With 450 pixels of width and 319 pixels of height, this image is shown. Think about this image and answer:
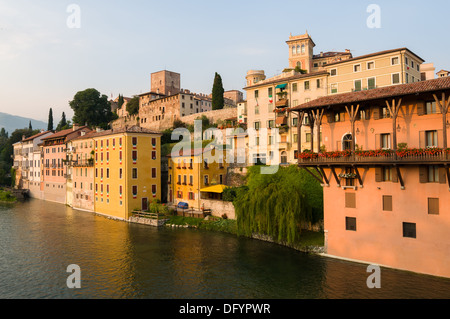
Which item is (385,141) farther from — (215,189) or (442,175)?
(215,189)

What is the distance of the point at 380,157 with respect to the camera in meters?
24.4

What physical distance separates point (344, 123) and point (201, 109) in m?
77.1

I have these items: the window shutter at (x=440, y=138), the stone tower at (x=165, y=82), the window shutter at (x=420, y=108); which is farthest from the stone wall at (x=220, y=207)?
the stone tower at (x=165, y=82)

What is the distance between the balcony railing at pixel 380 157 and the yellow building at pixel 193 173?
72.3ft

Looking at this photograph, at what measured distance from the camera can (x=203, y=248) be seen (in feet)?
107

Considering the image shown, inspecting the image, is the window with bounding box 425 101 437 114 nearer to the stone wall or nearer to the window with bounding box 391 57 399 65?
the window with bounding box 391 57 399 65

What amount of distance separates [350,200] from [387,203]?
2923mm

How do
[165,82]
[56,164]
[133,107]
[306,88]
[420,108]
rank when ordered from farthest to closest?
[165,82] → [133,107] → [56,164] → [306,88] → [420,108]

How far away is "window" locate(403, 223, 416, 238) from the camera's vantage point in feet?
78.2

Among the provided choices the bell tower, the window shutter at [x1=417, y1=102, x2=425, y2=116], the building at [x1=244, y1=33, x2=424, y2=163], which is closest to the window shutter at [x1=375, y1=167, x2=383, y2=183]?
the window shutter at [x1=417, y1=102, x2=425, y2=116]

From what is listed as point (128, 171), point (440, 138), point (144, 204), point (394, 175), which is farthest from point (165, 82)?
point (440, 138)

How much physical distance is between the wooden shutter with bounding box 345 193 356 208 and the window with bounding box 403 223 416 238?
407 cm

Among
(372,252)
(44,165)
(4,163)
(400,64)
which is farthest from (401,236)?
(4,163)

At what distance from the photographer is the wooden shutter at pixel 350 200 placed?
1058 inches
